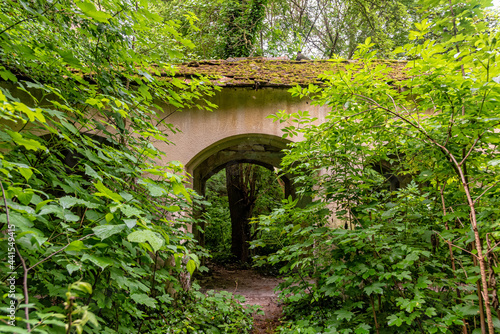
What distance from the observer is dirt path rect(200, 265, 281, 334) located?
161 inches

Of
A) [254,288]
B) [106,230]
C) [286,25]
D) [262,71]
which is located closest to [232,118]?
[262,71]

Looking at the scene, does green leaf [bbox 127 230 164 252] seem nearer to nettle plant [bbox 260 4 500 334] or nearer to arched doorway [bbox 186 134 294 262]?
nettle plant [bbox 260 4 500 334]

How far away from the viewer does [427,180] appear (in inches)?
97.0

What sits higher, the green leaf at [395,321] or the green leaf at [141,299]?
the green leaf at [141,299]

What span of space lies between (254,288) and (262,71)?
4.44 metres

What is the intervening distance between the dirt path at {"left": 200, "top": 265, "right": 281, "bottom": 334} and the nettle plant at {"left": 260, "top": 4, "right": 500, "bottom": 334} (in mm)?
1129

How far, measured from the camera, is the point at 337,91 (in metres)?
2.29

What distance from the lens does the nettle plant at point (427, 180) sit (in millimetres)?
1732

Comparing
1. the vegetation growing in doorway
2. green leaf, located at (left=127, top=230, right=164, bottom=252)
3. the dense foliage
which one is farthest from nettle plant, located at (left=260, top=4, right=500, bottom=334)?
the vegetation growing in doorway

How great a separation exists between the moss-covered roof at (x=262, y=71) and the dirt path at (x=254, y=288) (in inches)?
132

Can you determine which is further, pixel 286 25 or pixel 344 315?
pixel 286 25

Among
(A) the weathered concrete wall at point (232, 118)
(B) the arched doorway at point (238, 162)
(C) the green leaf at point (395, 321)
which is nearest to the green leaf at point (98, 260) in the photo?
(C) the green leaf at point (395, 321)

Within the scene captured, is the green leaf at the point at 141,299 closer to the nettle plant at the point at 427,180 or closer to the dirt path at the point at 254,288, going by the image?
the nettle plant at the point at 427,180

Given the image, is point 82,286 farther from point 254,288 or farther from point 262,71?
point 254,288
